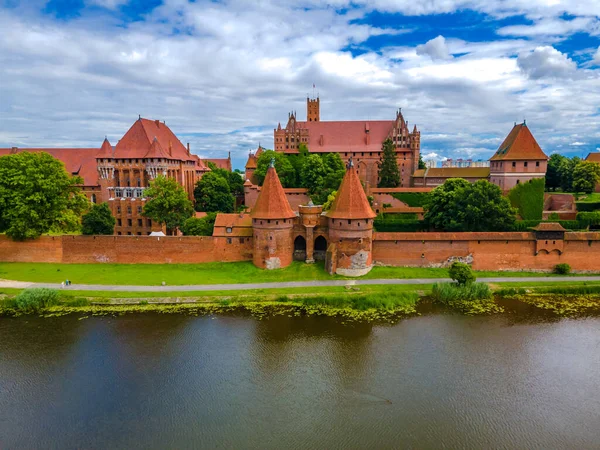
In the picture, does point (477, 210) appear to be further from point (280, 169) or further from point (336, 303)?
point (280, 169)

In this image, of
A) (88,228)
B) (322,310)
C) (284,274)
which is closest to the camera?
(322,310)

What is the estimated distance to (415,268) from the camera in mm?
28344

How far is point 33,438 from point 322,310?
13348 millimetres

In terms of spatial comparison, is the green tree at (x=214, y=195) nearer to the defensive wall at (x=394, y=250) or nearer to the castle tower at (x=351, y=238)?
the defensive wall at (x=394, y=250)

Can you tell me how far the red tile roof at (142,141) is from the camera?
40.6m

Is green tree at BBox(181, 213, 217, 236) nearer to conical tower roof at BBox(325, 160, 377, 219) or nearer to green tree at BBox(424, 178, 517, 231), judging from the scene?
conical tower roof at BBox(325, 160, 377, 219)

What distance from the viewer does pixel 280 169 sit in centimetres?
4672

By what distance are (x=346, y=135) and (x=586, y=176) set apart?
86.0 feet

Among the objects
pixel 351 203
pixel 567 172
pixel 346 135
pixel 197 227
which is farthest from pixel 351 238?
pixel 567 172

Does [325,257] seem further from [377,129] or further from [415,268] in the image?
[377,129]

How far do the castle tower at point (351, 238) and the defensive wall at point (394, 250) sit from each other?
4.85 ft

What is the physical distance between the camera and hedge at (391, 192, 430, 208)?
41.9 metres

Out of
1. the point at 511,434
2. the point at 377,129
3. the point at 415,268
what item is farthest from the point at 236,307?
the point at 377,129

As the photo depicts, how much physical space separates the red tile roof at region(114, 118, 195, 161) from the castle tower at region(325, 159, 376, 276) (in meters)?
20.7
